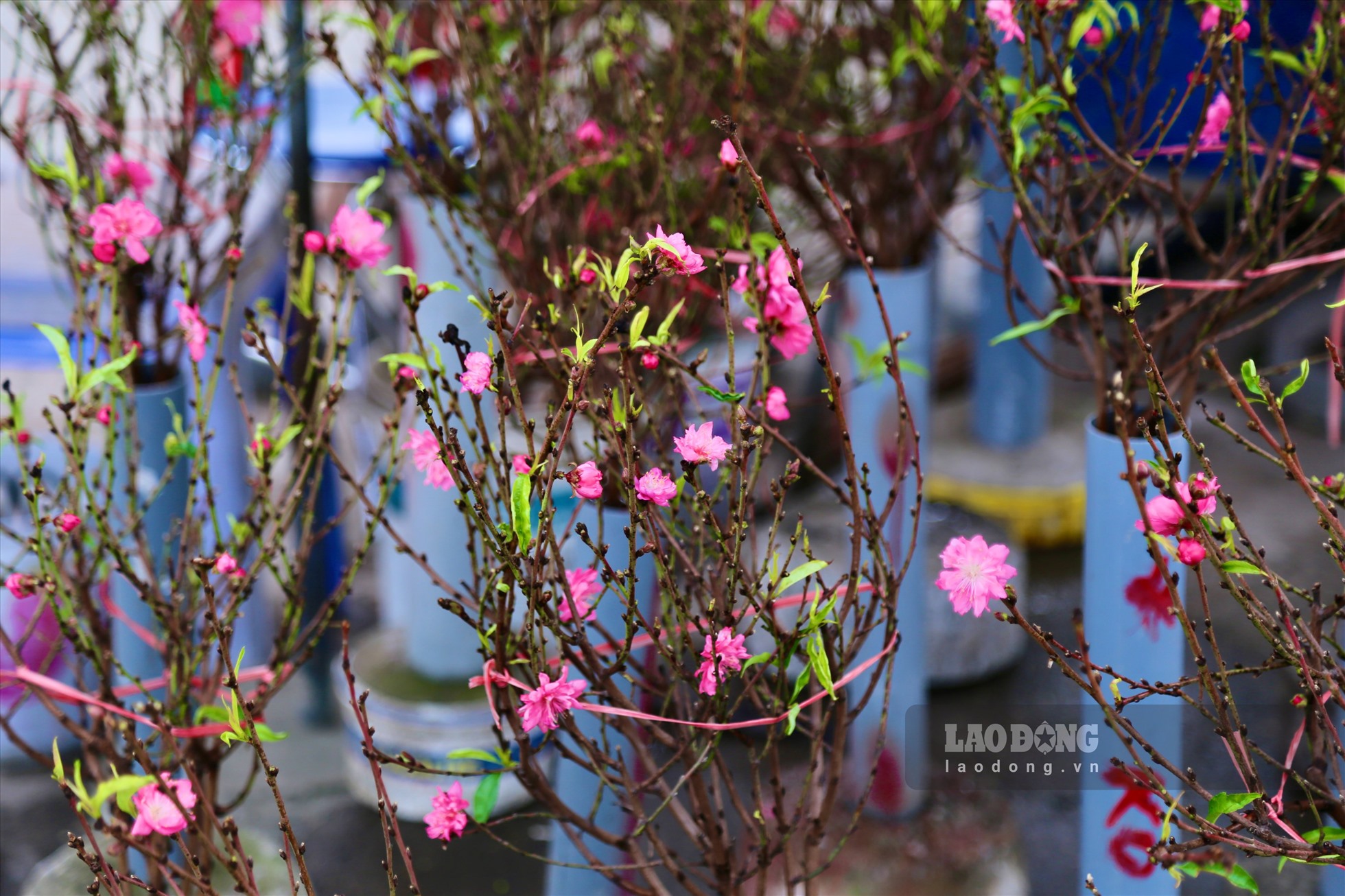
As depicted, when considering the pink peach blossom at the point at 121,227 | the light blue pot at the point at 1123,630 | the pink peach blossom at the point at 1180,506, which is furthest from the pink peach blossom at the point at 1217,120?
the pink peach blossom at the point at 121,227

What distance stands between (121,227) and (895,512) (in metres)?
1.32

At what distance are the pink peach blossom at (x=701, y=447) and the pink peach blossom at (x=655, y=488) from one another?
3cm

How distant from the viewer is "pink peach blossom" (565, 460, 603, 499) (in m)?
1.14

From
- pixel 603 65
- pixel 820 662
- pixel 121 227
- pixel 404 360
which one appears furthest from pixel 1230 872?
pixel 603 65

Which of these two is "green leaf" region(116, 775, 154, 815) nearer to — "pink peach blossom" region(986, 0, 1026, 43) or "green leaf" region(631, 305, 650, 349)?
"green leaf" region(631, 305, 650, 349)

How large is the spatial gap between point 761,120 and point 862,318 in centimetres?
42

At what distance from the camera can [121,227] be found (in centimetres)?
158

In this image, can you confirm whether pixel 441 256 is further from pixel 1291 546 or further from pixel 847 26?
pixel 1291 546

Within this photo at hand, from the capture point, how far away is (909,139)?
260cm

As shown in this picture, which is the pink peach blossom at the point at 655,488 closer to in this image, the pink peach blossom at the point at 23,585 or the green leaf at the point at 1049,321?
the green leaf at the point at 1049,321

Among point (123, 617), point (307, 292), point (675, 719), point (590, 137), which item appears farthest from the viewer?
point (590, 137)

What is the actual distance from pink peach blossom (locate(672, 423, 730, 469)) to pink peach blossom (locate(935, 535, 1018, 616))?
0.23m

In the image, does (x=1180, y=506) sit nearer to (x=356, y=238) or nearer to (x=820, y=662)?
(x=820, y=662)

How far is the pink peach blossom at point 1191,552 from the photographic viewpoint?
3.74 feet
